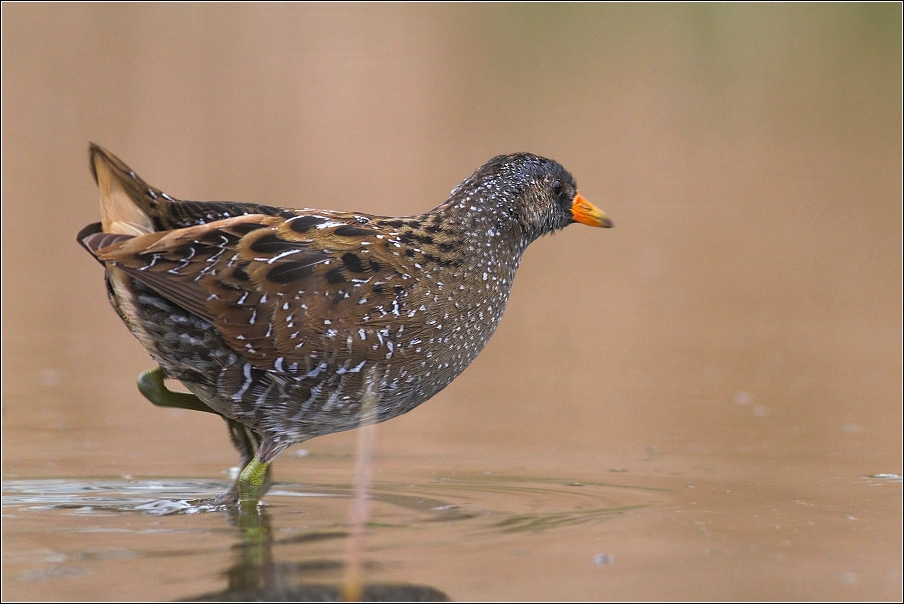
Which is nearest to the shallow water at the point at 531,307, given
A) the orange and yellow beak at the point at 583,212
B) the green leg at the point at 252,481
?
the green leg at the point at 252,481

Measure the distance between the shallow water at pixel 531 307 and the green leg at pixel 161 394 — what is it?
1.01ft

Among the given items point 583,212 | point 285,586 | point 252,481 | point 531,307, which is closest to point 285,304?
point 252,481

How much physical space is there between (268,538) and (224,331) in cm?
85

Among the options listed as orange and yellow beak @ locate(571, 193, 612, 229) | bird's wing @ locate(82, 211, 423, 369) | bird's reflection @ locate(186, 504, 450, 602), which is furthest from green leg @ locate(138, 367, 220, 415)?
orange and yellow beak @ locate(571, 193, 612, 229)

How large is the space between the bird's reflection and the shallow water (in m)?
0.01

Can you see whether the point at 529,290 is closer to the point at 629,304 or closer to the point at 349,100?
the point at 629,304

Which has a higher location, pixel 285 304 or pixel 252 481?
pixel 285 304

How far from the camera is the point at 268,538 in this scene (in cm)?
443

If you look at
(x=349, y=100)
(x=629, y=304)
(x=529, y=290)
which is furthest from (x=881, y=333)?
(x=349, y=100)

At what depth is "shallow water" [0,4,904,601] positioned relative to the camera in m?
4.26

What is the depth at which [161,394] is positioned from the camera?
5.75 metres

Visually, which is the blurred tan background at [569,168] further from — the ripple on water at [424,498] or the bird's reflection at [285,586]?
the bird's reflection at [285,586]

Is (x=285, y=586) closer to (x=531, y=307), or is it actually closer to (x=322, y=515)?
(x=322, y=515)

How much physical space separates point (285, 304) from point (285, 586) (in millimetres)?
1368
